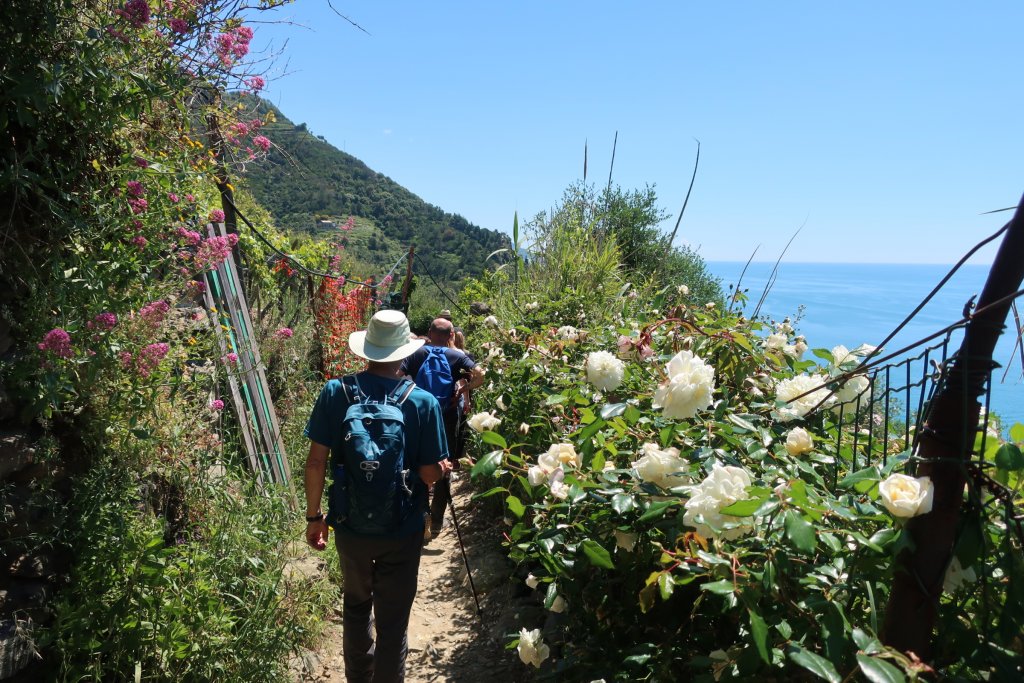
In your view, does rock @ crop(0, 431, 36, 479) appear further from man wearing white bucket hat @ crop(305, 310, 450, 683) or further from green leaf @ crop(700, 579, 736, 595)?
green leaf @ crop(700, 579, 736, 595)

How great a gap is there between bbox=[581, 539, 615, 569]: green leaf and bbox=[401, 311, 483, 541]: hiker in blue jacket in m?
2.81

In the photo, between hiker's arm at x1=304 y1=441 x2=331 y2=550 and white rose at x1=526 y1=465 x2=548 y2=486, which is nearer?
white rose at x1=526 y1=465 x2=548 y2=486

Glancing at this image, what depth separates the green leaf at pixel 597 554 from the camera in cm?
164

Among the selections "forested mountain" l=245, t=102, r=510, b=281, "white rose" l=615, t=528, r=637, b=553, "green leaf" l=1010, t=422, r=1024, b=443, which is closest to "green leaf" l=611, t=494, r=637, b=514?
"white rose" l=615, t=528, r=637, b=553

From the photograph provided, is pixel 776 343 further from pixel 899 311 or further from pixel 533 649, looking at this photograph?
pixel 533 649

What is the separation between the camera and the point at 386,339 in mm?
2949

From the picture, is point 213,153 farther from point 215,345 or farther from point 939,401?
point 939,401

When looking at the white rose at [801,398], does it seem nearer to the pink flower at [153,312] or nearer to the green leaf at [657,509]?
the green leaf at [657,509]

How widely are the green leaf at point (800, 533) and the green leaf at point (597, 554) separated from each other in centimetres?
56

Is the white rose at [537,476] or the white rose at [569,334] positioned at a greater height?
the white rose at [569,334]

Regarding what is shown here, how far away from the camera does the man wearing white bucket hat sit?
8.99 ft

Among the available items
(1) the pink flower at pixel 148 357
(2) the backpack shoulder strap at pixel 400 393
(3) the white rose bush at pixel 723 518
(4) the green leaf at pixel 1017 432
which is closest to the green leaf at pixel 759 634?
(3) the white rose bush at pixel 723 518

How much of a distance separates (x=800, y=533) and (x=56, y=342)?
269 cm

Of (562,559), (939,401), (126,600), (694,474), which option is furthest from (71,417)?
(939,401)
